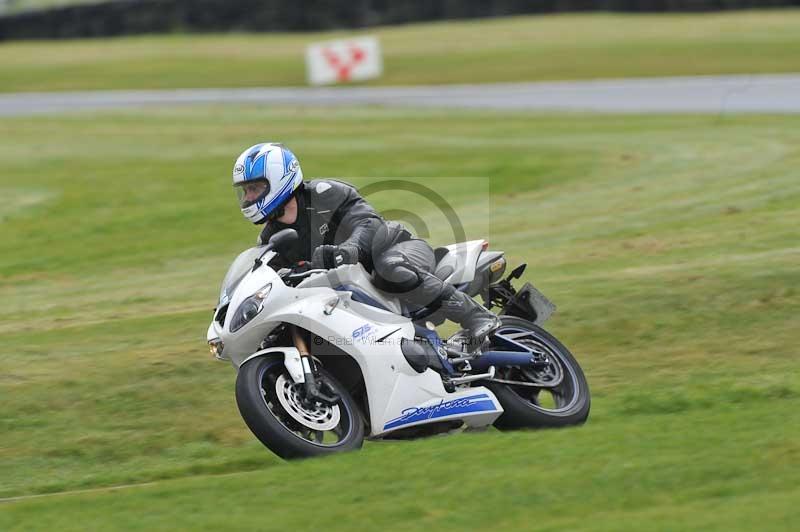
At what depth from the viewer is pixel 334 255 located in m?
7.44

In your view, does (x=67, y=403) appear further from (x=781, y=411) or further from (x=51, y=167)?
(x=51, y=167)

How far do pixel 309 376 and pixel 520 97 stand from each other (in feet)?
71.4

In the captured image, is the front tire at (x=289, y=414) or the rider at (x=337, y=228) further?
the rider at (x=337, y=228)

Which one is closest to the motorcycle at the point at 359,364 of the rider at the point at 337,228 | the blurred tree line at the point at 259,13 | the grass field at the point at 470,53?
the rider at the point at 337,228

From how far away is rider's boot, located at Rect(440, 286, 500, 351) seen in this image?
7840mm

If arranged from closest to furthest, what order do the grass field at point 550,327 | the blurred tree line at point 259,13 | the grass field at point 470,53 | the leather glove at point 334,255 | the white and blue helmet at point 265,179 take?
the grass field at point 550,327
the leather glove at point 334,255
the white and blue helmet at point 265,179
the grass field at point 470,53
the blurred tree line at point 259,13

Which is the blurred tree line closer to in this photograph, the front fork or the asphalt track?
the asphalt track

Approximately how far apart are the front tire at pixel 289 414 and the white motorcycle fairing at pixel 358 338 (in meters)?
0.10

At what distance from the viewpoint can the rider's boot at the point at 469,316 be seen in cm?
784

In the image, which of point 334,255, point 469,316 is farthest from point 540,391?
point 334,255

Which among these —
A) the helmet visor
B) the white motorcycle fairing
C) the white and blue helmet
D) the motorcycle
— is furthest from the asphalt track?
the helmet visor

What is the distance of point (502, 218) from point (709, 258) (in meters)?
4.41

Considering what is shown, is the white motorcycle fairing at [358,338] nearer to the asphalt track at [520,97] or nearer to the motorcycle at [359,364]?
the motorcycle at [359,364]

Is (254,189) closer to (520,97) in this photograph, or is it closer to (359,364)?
(359,364)
